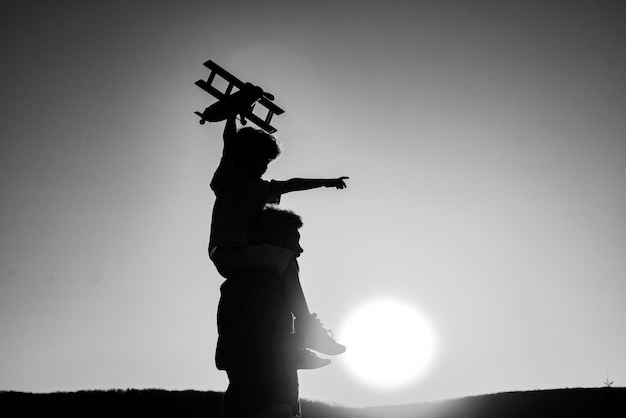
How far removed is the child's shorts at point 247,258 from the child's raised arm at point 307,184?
64 cm

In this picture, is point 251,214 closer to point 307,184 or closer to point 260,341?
point 307,184

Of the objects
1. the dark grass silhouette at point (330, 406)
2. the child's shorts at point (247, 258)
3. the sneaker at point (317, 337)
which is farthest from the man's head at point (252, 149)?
the dark grass silhouette at point (330, 406)

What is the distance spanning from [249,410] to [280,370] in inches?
13.1

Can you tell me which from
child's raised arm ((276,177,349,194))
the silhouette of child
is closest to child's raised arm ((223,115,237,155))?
the silhouette of child

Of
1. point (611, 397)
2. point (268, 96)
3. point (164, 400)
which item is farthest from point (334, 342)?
point (164, 400)

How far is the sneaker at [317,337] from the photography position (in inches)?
156

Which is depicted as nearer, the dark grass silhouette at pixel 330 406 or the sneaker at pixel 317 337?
the sneaker at pixel 317 337

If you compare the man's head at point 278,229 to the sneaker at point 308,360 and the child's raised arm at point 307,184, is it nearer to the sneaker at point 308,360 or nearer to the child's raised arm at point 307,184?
the child's raised arm at point 307,184

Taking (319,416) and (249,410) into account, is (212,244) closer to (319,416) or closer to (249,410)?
(249,410)

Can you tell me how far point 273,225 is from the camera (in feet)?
11.8

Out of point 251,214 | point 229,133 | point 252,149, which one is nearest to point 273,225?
point 251,214

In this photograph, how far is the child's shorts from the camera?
134 inches

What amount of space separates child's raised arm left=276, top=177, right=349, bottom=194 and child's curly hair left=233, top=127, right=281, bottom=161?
31 cm

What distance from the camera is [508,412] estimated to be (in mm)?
12320
